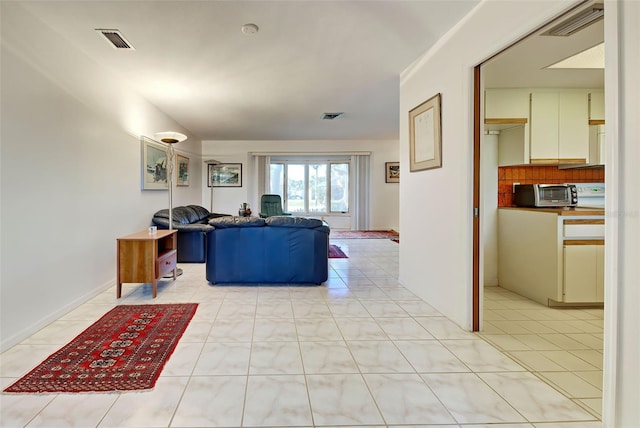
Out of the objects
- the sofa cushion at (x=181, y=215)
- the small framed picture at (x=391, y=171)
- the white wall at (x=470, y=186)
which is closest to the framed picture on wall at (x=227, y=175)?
the sofa cushion at (x=181, y=215)

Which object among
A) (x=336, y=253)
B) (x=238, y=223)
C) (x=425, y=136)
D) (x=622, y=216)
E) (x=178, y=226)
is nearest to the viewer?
(x=622, y=216)

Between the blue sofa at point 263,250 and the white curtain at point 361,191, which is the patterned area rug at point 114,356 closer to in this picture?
the blue sofa at point 263,250

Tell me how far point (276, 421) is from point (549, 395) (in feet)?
4.56

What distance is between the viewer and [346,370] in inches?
Answer: 71.7

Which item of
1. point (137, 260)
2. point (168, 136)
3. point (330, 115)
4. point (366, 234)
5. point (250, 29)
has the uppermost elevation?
point (330, 115)

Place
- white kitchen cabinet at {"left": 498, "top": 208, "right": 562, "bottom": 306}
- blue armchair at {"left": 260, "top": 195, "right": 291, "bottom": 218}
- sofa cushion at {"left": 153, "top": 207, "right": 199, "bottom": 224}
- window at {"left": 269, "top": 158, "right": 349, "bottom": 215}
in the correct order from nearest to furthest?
1. white kitchen cabinet at {"left": 498, "top": 208, "right": 562, "bottom": 306}
2. sofa cushion at {"left": 153, "top": 207, "right": 199, "bottom": 224}
3. blue armchair at {"left": 260, "top": 195, "right": 291, "bottom": 218}
4. window at {"left": 269, "top": 158, "right": 349, "bottom": 215}

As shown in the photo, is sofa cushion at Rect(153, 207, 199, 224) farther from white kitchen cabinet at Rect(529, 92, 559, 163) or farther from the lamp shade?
white kitchen cabinet at Rect(529, 92, 559, 163)

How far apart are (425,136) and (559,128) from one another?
1.51 m

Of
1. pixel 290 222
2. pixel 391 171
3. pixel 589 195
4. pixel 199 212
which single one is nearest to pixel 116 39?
pixel 290 222

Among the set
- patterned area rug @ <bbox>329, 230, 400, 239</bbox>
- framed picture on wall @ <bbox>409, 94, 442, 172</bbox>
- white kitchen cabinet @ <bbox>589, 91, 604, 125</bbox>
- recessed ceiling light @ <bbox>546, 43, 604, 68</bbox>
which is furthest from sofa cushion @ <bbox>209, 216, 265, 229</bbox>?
patterned area rug @ <bbox>329, 230, 400, 239</bbox>

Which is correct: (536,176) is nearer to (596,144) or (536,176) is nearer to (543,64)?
(596,144)

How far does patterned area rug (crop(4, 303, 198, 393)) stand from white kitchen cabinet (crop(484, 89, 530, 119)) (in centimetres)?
353

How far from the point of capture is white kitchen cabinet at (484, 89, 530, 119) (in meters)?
3.23

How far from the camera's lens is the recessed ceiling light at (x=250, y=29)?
8.02 feet
